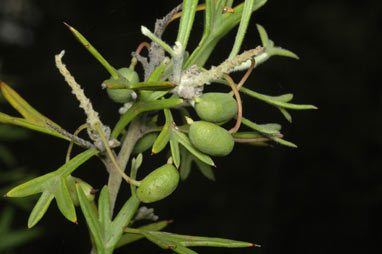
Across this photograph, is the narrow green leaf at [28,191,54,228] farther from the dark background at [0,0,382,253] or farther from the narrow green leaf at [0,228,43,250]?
the dark background at [0,0,382,253]

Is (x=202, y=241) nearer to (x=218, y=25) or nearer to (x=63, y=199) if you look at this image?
(x=63, y=199)

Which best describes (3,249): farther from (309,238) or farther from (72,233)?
(309,238)

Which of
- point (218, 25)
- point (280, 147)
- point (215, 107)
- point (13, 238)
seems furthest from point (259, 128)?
point (280, 147)

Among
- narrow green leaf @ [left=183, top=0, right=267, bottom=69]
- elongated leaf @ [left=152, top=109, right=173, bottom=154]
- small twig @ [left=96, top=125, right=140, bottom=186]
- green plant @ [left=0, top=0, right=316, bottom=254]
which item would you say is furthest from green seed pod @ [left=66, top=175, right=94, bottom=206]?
narrow green leaf @ [left=183, top=0, right=267, bottom=69]

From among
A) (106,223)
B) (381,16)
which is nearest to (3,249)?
(106,223)

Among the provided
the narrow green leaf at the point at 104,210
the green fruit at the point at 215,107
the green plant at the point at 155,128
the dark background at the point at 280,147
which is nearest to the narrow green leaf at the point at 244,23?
the green plant at the point at 155,128

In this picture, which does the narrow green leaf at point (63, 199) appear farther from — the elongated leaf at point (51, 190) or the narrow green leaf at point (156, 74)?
the narrow green leaf at point (156, 74)

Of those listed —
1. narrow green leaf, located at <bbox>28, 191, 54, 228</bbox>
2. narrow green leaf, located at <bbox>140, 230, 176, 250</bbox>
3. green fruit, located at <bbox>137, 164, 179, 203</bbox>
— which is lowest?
narrow green leaf, located at <bbox>140, 230, 176, 250</bbox>
